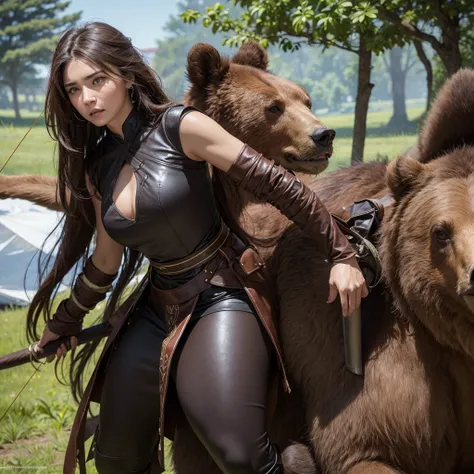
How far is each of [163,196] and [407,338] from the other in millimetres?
934

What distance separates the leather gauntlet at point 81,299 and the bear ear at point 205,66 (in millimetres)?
940

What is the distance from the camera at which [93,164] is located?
2939 millimetres

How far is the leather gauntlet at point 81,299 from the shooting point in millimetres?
3064

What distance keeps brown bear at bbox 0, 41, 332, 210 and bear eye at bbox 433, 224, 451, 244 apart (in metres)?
0.89

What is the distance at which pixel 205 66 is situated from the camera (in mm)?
3410

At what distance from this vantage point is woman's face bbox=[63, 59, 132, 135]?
8.86 feet

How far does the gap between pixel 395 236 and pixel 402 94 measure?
1234cm

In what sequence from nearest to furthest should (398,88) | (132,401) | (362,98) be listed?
(132,401) < (362,98) < (398,88)

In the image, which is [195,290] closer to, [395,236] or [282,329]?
[282,329]

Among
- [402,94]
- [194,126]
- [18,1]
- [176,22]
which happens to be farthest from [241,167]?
[402,94]

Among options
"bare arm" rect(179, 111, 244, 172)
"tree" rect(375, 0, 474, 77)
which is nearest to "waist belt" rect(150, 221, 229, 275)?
"bare arm" rect(179, 111, 244, 172)

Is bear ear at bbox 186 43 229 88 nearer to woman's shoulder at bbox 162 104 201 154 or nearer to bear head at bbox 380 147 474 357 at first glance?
woman's shoulder at bbox 162 104 201 154

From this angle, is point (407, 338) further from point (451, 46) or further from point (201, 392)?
point (451, 46)

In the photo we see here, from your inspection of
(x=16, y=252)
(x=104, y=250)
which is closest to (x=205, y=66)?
(x=104, y=250)
